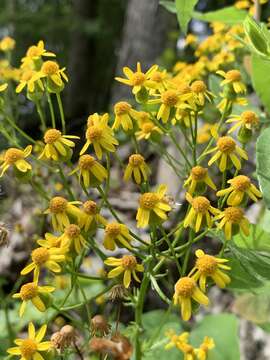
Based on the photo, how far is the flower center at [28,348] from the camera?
0.78 meters

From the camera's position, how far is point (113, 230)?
81 cm

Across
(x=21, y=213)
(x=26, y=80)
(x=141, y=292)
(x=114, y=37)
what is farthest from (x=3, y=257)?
(x=114, y=37)

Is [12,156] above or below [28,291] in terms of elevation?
above

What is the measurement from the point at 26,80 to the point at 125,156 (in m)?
1.69

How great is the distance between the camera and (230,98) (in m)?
1.03

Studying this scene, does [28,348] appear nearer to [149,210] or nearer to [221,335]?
[149,210]

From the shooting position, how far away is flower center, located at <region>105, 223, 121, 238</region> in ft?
2.66

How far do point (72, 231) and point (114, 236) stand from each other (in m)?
0.06

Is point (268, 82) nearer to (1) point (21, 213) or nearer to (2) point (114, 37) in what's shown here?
(1) point (21, 213)

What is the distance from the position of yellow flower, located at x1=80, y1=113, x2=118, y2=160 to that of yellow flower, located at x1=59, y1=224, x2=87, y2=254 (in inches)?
4.3

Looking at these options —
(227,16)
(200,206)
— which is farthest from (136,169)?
(227,16)

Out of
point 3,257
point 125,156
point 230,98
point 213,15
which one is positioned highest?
point 213,15

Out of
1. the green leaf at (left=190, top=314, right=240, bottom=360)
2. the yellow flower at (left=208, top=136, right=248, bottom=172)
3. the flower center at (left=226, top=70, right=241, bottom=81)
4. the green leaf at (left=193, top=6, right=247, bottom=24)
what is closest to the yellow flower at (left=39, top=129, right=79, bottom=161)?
the yellow flower at (left=208, top=136, right=248, bottom=172)

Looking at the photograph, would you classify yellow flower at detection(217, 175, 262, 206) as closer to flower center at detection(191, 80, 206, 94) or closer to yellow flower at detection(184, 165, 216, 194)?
yellow flower at detection(184, 165, 216, 194)
